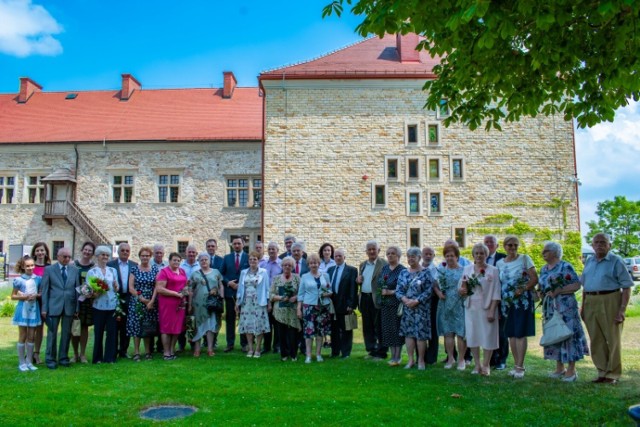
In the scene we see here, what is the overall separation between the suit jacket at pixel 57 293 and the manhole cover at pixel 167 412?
300cm

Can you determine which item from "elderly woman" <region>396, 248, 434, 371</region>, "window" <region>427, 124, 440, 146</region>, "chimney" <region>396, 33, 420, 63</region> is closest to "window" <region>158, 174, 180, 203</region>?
"chimney" <region>396, 33, 420, 63</region>

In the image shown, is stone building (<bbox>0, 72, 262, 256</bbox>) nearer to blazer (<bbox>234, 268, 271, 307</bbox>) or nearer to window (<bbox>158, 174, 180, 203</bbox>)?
window (<bbox>158, 174, 180, 203</bbox>)

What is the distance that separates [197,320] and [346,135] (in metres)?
15.7

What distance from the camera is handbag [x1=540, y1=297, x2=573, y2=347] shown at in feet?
20.8

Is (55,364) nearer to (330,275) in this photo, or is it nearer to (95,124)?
(330,275)

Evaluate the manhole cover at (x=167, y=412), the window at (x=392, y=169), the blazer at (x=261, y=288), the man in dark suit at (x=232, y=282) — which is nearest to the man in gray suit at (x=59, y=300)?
the blazer at (x=261, y=288)

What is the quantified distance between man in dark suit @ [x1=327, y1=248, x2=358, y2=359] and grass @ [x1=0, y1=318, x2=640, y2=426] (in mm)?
744

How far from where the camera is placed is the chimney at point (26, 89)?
33.1 m

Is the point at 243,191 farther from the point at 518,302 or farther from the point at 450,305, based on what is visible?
the point at 518,302

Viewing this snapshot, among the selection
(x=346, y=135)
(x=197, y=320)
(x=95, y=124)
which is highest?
(x=95, y=124)

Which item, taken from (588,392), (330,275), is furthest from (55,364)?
(588,392)

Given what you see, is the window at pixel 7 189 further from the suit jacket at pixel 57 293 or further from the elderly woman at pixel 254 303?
the elderly woman at pixel 254 303

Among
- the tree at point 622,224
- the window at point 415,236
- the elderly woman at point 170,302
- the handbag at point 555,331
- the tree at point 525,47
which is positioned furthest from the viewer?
the tree at point 622,224

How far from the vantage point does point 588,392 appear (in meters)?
5.89
